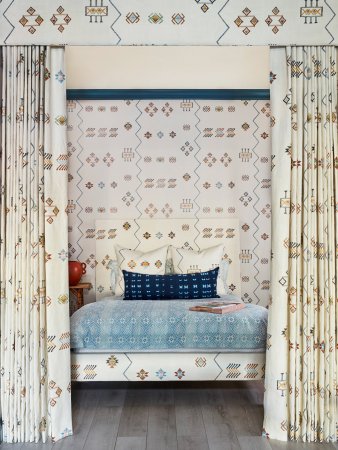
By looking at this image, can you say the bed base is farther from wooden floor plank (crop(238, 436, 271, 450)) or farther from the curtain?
wooden floor plank (crop(238, 436, 271, 450))

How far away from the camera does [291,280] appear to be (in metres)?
3.19

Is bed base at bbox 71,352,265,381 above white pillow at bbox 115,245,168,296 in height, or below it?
below

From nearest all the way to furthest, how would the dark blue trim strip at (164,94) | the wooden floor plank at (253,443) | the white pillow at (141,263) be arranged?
the wooden floor plank at (253,443), the white pillow at (141,263), the dark blue trim strip at (164,94)

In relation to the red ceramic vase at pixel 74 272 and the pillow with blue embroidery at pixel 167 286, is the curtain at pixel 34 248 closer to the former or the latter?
the pillow with blue embroidery at pixel 167 286

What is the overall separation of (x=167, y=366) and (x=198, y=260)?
180cm

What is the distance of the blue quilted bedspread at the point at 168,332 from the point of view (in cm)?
372

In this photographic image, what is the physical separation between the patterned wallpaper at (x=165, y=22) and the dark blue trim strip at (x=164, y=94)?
239cm

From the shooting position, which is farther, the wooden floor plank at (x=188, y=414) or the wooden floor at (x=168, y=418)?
the wooden floor plank at (x=188, y=414)

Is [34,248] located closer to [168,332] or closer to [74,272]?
[168,332]

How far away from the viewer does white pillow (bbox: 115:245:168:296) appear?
5.29m

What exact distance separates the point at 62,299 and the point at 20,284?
0.26m

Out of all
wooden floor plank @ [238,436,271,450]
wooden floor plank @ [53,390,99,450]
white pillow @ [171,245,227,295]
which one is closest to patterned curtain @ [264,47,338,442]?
wooden floor plank @ [238,436,271,450]

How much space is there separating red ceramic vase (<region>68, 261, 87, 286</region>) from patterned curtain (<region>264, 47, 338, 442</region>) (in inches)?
104

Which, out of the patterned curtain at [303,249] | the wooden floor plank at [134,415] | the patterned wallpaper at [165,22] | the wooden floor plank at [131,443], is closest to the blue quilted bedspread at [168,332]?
the wooden floor plank at [134,415]
